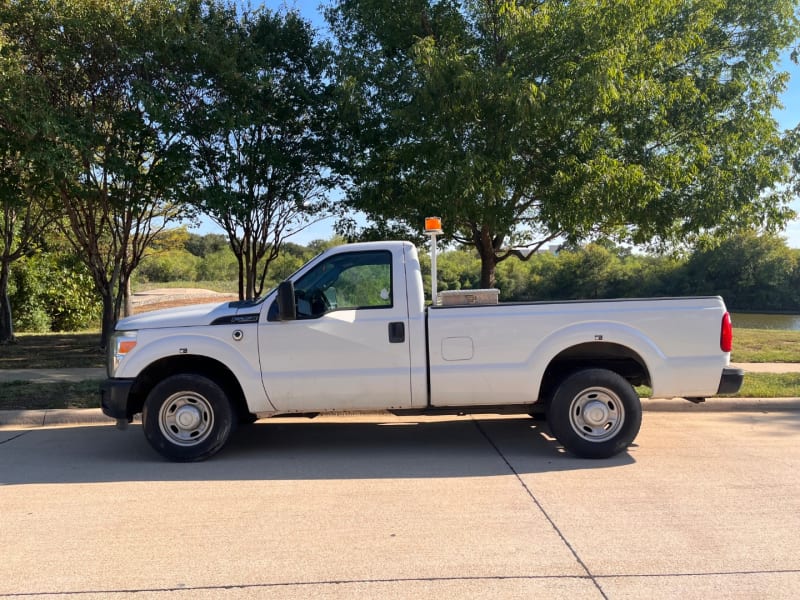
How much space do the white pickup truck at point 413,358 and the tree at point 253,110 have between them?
5.35 metres

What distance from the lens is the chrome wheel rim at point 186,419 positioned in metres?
6.16

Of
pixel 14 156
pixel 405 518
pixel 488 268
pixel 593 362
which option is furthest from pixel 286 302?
pixel 14 156

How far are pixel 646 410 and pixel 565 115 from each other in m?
4.14

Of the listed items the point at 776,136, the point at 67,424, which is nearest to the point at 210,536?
the point at 67,424

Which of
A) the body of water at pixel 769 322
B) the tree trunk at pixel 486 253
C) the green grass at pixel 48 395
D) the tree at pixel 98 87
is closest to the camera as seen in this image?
the green grass at pixel 48 395

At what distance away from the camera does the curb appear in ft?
26.5

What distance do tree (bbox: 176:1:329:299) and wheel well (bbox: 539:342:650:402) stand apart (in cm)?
669

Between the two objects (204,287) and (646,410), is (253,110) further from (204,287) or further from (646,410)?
(204,287)

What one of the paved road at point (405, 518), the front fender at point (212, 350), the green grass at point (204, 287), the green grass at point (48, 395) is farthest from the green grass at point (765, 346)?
the green grass at point (204, 287)

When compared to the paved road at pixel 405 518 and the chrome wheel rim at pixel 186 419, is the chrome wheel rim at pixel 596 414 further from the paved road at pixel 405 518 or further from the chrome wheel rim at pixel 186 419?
the chrome wheel rim at pixel 186 419

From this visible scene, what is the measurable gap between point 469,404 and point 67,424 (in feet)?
16.4

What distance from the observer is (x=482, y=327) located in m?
6.09

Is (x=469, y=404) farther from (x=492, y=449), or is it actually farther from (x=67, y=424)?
(x=67, y=424)

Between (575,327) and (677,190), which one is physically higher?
(677,190)
